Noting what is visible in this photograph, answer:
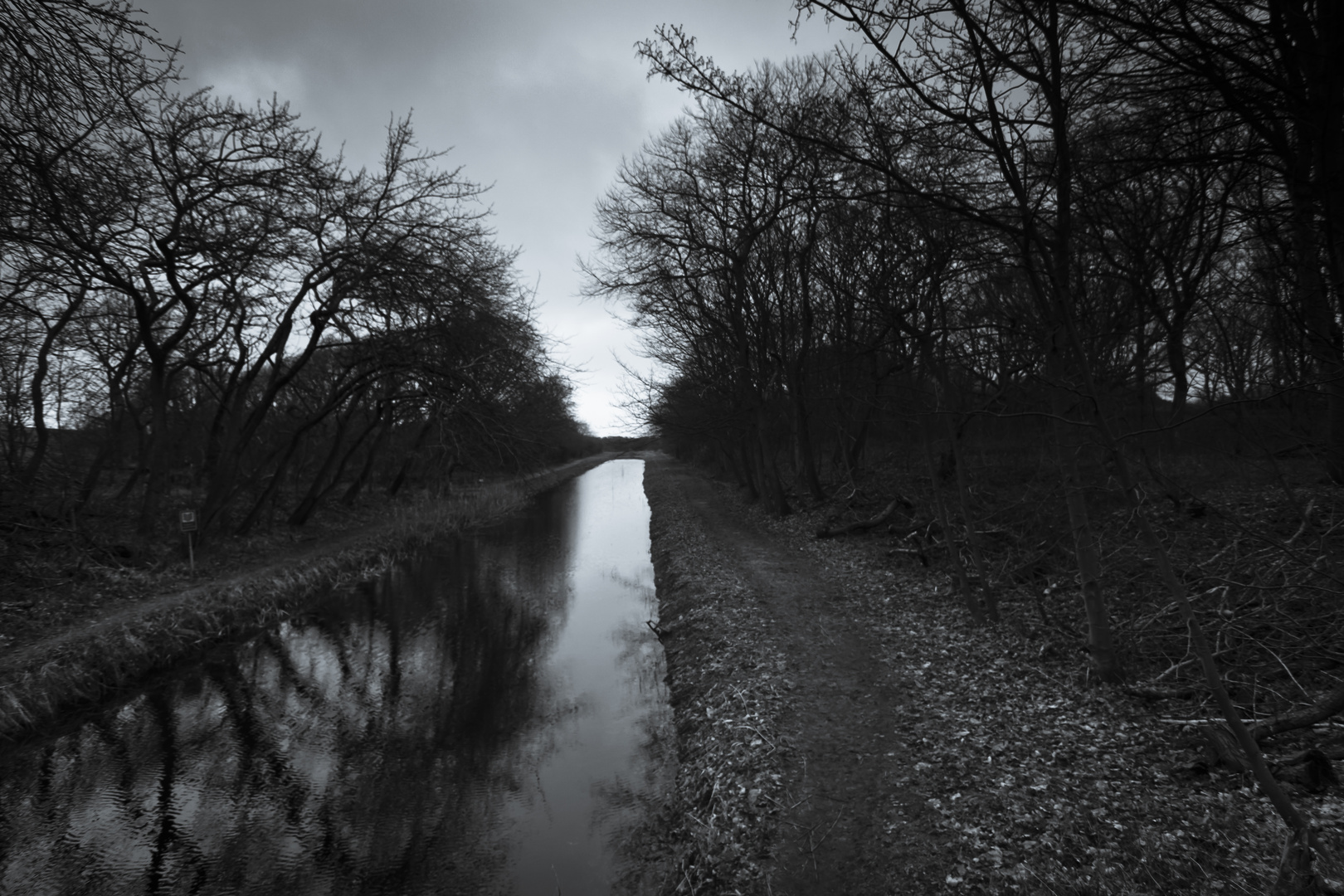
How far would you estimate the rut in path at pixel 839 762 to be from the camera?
4.43 metres

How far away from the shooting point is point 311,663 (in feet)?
34.7

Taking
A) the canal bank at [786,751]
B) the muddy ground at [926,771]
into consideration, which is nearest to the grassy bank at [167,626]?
the muddy ground at [926,771]

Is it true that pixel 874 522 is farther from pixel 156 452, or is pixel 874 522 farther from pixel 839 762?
pixel 156 452

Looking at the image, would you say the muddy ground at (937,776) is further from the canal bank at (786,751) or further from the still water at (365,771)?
the still water at (365,771)

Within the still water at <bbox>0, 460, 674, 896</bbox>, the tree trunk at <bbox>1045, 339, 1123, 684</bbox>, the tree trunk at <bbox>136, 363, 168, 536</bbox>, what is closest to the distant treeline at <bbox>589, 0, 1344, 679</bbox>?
the tree trunk at <bbox>1045, 339, 1123, 684</bbox>

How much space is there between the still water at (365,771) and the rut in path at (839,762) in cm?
145

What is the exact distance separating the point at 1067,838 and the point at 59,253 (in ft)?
46.9

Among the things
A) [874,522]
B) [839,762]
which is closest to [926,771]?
[839,762]

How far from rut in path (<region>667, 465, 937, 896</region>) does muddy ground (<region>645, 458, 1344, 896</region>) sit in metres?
0.02

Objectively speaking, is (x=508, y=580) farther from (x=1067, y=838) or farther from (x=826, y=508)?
(x=1067, y=838)

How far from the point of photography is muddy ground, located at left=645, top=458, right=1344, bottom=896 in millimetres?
3939

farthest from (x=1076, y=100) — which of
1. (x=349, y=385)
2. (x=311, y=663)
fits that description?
(x=349, y=385)

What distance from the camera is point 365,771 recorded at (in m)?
7.06

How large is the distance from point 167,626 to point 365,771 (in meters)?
5.87
